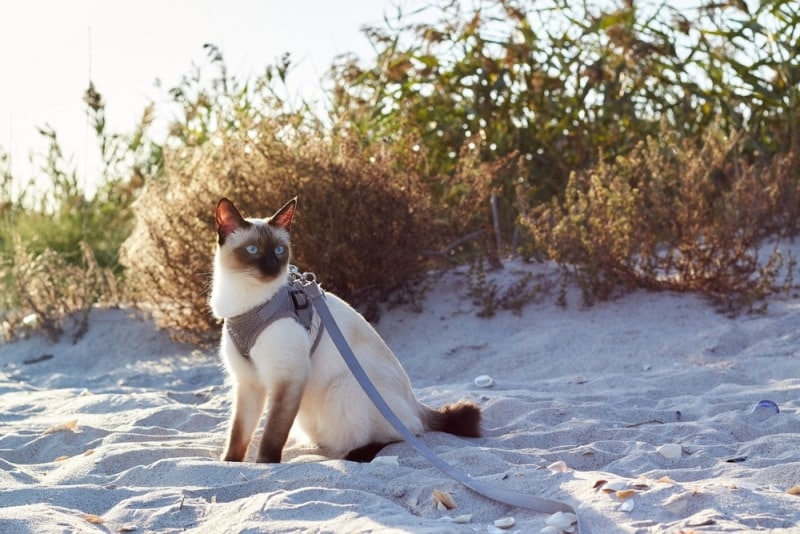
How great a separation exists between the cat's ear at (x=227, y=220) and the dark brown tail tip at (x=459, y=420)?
3.78 feet

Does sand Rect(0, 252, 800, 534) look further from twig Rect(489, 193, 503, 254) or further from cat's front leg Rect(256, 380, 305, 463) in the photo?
twig Rect(489, 193, 503, 254)

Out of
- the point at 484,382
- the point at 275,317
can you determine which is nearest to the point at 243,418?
the point at 275,317

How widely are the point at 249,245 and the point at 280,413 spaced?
26.3 inches

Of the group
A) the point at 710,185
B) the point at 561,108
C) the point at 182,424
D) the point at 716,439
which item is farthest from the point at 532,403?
the point at 561,108

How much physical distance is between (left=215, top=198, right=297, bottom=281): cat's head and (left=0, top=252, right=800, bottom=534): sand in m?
Result: 0.76

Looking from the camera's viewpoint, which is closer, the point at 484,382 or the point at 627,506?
the point at 627,506

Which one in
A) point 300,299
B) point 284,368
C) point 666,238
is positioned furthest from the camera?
point 666,238

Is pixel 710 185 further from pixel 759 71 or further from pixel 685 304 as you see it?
pixel 759 71

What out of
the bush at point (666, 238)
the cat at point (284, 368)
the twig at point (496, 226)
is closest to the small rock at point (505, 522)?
the cat at point (284, 368)

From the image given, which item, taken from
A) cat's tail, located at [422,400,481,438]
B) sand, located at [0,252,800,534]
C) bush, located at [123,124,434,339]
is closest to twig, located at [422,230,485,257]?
bush, located at [123,124,434,339]

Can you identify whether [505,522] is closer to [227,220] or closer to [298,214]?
[227,220]

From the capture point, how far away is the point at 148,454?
3.90m

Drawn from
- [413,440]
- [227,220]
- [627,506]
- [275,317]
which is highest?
[227,220]

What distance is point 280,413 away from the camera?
368cm
